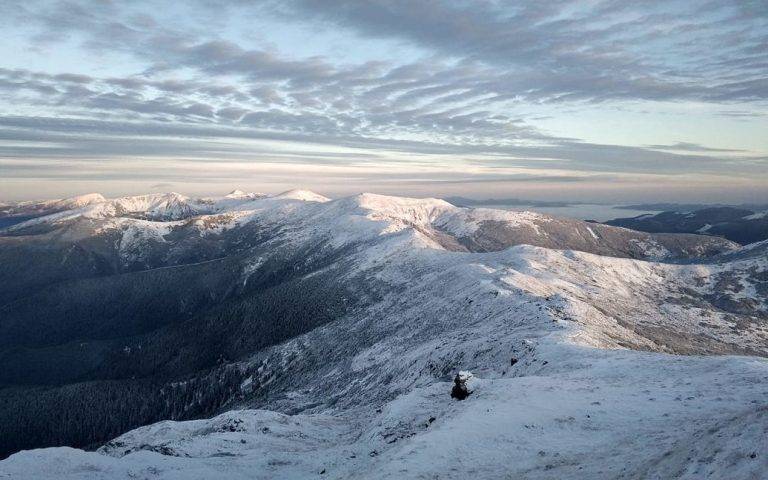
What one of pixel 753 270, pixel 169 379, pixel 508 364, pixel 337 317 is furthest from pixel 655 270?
pixel 169 379

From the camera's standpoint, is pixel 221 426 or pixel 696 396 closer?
pixel 696 396

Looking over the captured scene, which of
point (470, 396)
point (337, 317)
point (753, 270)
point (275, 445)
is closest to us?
point (470, 396)

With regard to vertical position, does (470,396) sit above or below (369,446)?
above

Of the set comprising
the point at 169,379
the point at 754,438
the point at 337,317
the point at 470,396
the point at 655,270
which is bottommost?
the point at 169,379

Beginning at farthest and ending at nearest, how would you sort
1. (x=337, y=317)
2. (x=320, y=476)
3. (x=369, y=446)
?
(x=337, y=317) < (x=369, y=446) < (x=320, y=476)

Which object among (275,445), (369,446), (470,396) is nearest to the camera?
(369,446)

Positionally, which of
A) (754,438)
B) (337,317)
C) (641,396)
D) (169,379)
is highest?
(754,438)

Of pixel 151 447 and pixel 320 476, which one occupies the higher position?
pixel 320 476

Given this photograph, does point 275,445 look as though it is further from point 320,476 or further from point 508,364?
point 508,364

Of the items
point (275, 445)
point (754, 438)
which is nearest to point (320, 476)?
point (275, 445)

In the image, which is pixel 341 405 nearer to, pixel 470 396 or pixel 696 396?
pixel 470 396
